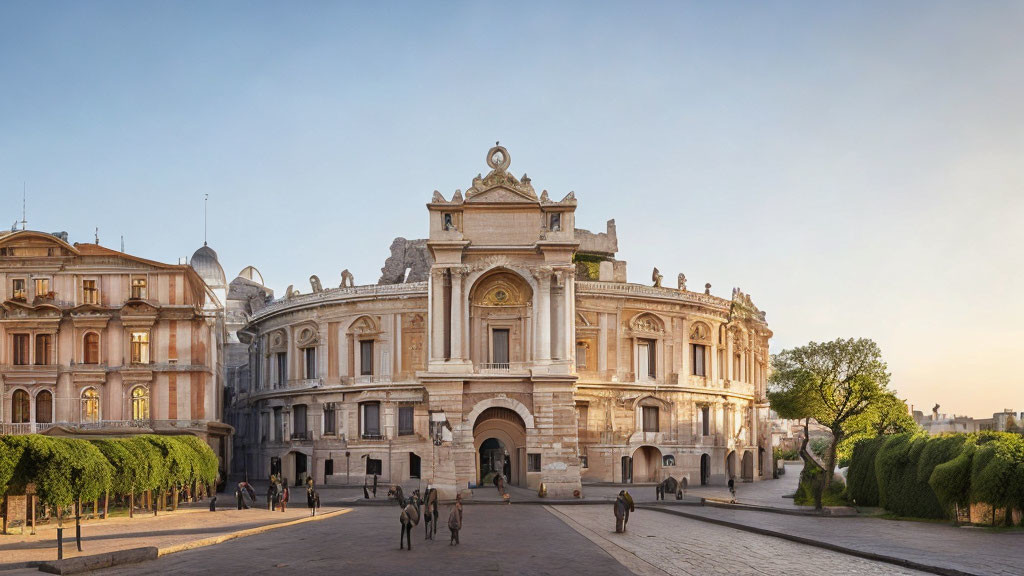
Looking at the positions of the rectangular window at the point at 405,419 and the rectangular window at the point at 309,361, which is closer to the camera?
the rectangular window at the point at 405,419

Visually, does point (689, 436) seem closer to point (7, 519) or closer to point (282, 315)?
point (282, 315)

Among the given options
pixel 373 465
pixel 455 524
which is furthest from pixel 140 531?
pixel 373 465

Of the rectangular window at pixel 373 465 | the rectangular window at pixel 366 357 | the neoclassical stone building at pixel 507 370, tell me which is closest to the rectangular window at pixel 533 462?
the neoclassical stone building at pixel 507 370

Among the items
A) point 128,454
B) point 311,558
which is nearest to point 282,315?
point 128,454

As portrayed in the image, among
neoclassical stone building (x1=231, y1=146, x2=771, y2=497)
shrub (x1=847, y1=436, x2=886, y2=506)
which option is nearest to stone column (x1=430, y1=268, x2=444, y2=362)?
neoclassical stone building (x1=231, y1=146, x2=771, y2=497)

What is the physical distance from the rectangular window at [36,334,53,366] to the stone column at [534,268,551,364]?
95.5ft

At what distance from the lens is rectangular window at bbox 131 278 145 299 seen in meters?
61.7

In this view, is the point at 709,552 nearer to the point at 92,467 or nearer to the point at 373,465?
the point at 92,467

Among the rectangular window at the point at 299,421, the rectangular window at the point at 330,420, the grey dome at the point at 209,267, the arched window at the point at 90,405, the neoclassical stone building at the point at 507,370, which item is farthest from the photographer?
the grey dome at the point at 209,267

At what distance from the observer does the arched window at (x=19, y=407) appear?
60.3 metres

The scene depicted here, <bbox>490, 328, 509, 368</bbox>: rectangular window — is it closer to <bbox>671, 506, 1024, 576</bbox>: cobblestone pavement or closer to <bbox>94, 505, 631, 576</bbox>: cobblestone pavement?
<bbox>671, 506, 1024, 576</bbox>: cobblestone pavement

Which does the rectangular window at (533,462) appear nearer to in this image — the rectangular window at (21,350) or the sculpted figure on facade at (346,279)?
the sculpted figure on facade at (346,279)

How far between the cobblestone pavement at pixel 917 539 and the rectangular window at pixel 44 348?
Answer: 39.8 m

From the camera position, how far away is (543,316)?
55406 millimetres
